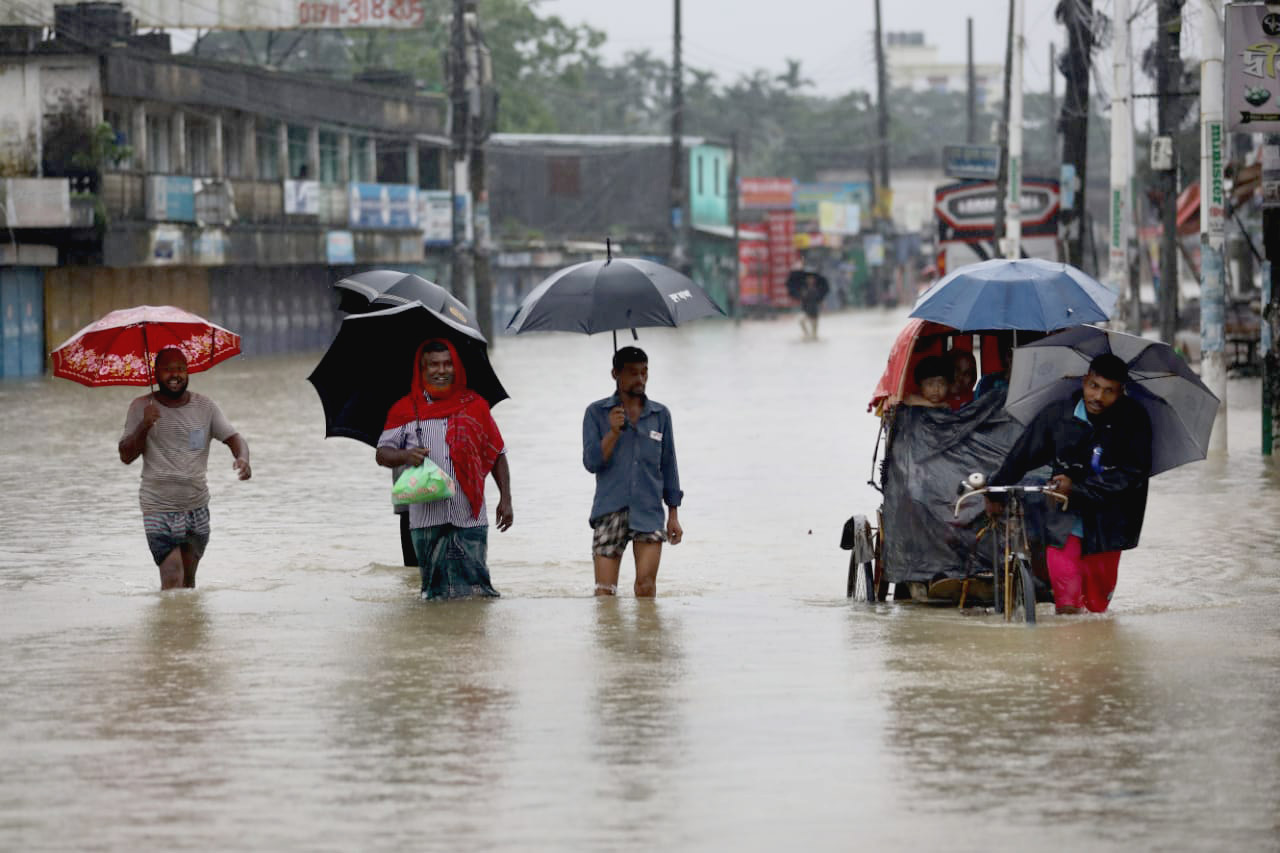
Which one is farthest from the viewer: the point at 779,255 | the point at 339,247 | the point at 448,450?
the point at 779,255

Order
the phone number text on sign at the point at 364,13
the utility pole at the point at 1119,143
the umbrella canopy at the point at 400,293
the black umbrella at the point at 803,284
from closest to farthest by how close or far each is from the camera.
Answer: the umbrella canopy at the point at 400,293 < the utility pole at the point at 1119,143 < the phone number text on sign at the point at 364,13 < the black umbrella at the point at 803,284

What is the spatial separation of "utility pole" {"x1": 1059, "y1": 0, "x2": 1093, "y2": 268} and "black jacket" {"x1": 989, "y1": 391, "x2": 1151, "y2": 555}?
2478cm

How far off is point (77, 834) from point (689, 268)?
66309 millimetres

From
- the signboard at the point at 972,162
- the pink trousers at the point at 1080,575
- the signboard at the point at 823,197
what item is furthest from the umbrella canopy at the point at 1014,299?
the signboard at the point at 823,197

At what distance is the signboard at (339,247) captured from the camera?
50.9 m

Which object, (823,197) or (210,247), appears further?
(823,197)

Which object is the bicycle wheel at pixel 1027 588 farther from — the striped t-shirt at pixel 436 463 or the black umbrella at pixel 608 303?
the striped t-shirt at pixel 436 463

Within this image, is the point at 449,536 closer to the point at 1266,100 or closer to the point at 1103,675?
the point at 1103,675

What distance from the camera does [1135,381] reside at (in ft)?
33.4

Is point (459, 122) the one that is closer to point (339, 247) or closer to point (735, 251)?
point (339, 247)

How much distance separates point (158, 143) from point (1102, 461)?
38.0 m

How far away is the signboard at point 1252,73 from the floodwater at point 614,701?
3348mm

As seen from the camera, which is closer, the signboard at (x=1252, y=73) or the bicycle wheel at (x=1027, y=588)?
the bicycle wheel at (x=1027, y=588)

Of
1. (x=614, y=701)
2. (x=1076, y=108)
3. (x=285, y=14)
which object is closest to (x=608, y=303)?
(x=614, y=701)
